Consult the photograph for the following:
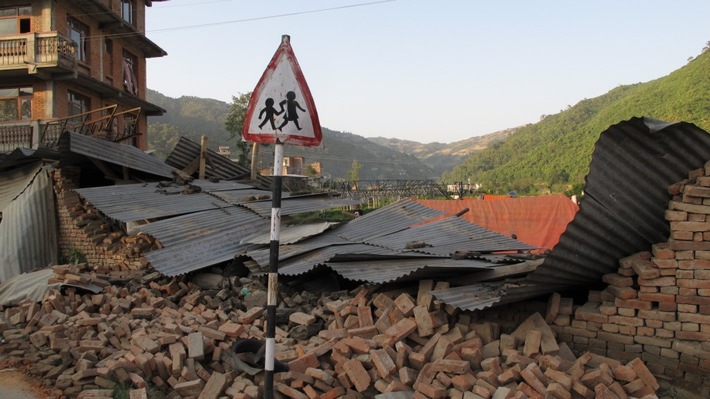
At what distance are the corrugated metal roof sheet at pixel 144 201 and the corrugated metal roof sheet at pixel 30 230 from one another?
2.16 meters

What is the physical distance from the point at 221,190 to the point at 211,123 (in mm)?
58347

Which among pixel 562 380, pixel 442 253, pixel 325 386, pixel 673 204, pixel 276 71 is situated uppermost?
pixel 276 71

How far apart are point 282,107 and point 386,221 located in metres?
5.66

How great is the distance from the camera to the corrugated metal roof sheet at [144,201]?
368 inches

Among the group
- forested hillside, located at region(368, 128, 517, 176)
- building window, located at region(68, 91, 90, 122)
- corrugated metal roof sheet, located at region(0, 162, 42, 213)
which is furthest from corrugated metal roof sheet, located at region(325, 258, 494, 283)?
forested hillside, located at region(368, 128, 517, 176)

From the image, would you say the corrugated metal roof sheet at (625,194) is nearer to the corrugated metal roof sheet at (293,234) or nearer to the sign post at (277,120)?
the sign post at (277,120)

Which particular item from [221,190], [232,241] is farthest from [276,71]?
[221,190]

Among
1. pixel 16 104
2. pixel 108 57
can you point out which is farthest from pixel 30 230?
pixel 108 57

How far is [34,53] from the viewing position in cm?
1859

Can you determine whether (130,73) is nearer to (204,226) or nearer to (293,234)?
(204,226)

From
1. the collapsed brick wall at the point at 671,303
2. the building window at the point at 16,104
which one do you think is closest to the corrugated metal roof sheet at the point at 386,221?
the collapsed brick wall at the point at 671,303

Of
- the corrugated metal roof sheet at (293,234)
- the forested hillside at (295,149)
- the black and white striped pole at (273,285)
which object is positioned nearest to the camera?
the black and white striped pole at (273,285)

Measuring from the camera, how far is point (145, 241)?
32.4 ft

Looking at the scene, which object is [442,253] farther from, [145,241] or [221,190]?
[221,190]
